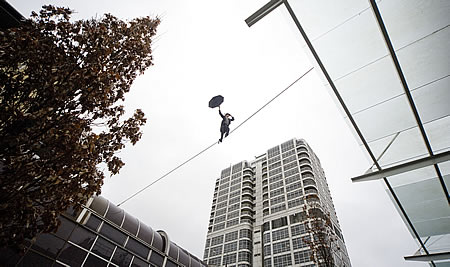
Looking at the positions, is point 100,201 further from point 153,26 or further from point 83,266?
point 153,26

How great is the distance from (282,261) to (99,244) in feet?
149

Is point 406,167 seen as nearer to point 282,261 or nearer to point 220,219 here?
point 282,261

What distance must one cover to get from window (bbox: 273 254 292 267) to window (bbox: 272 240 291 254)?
4.71ft

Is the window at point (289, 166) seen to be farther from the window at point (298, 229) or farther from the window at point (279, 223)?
the window at point (298, 229)

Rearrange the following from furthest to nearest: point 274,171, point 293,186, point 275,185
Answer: point 274,171 < point 275,185 < point 293,186

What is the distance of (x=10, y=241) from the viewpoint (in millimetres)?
3100

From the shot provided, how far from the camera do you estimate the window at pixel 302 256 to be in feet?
138

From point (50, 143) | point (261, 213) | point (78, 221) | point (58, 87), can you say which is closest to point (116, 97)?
point (58, 87)

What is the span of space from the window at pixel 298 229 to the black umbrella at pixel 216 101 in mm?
47716

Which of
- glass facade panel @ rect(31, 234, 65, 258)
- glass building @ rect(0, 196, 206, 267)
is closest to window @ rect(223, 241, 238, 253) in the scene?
glass building @ rect(0, 196, 206, 267)

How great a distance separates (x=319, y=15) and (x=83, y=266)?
12.9m

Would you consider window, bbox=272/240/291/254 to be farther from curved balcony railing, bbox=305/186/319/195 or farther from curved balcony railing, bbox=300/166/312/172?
curved balcony railing, bbox=300/166/312/172

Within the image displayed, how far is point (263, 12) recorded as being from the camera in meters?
4.27

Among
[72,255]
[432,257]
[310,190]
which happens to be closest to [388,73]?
[432,257]
